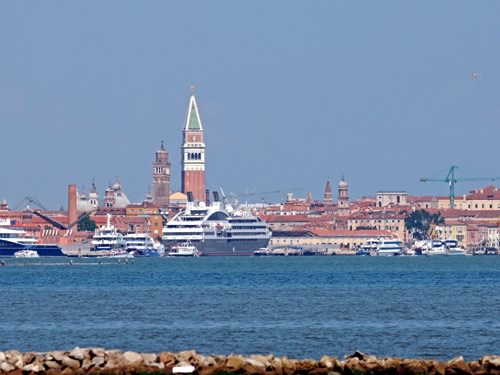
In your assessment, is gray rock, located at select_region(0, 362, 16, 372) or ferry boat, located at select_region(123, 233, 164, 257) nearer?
gray rock, located at select_region(0, 362, 16, 372)

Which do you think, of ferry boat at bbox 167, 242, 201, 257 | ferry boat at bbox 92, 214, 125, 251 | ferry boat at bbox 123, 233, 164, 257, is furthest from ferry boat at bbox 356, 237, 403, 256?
ferry boat at bbox 92, 214, 125, 251

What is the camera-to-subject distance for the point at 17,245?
138250mm

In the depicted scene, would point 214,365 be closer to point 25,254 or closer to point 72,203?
point 25,254

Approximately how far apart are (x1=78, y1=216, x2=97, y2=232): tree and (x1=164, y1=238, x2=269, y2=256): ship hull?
1621cm

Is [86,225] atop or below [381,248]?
atop

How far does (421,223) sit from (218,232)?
1524 inches

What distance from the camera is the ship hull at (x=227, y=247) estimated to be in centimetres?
15912

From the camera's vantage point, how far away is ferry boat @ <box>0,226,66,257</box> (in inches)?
5399

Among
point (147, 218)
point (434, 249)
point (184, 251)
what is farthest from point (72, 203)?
point (434, 249)

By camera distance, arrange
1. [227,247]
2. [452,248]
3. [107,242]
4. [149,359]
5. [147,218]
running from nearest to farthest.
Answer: [149,359], [107,242], [227,247], [452,248], [147,218]

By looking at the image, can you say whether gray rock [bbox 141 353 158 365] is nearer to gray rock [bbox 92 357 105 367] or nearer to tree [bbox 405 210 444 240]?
gray rock [bbox 92 357 105 367]

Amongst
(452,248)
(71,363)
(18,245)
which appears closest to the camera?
(71,363)

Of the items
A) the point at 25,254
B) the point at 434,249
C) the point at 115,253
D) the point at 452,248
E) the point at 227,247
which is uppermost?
the point at 227,247

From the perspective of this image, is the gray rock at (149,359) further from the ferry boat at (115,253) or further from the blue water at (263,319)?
the ferry boat at (115,253)
